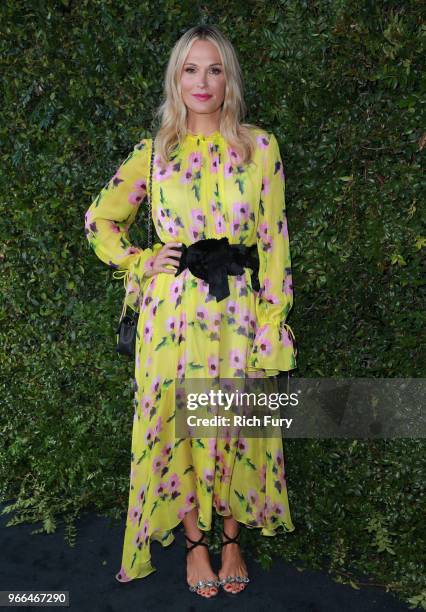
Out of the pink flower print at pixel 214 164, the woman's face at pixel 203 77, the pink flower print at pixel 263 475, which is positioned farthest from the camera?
the pink flower print at pixel 263 475

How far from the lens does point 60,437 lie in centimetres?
407

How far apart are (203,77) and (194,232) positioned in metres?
0.64

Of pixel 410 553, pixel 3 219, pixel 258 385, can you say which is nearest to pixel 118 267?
pixel 258 385

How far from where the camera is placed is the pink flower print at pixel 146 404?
120 inches

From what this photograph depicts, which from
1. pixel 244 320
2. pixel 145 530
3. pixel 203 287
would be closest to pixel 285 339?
pixel 244 320

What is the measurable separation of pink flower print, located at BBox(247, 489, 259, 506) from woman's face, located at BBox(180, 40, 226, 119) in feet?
5.55

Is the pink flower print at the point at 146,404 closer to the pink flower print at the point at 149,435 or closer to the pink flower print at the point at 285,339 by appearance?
the pink flower print at the point at 149,435

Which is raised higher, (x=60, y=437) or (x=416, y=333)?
(x=416, y=333)

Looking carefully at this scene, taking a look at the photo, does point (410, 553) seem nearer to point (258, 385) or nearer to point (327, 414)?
point (327, 414)

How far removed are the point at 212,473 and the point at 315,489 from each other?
0.73 m

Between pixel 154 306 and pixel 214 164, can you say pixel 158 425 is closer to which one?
pixel 154 306

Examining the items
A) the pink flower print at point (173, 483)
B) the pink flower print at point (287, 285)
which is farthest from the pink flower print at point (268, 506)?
the pink flower print at point (287, 285)

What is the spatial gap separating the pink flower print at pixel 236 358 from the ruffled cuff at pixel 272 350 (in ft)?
0.16

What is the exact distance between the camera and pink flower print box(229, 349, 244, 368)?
2971 millimetres
